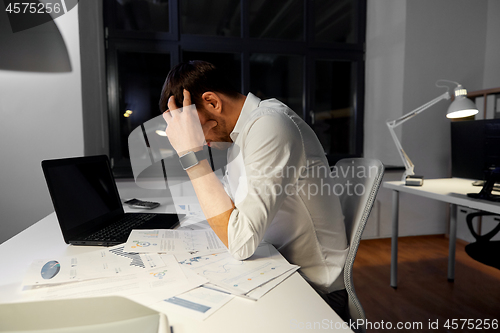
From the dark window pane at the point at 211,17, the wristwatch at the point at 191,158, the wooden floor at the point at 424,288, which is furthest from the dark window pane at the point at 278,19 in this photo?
the wristwatch at the point at 191,158

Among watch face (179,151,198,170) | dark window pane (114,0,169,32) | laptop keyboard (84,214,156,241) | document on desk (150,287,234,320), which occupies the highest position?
dark window pane (114,0,169,32)

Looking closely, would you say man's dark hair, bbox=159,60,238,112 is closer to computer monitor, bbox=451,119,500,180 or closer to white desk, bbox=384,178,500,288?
white desk, bbox=384,178,500,288

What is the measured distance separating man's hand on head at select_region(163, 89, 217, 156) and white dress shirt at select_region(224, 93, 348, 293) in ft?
0.43

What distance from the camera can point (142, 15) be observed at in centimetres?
279

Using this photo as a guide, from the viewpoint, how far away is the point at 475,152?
240 centimetres

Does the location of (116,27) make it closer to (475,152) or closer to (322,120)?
(322,120)

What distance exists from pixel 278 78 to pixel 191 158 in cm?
248

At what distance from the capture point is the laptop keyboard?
0.91 meters

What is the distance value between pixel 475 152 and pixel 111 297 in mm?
2739

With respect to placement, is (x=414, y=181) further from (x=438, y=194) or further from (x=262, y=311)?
(x=262, y=311)

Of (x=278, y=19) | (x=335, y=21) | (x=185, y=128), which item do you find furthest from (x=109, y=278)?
(x=335, y=21)

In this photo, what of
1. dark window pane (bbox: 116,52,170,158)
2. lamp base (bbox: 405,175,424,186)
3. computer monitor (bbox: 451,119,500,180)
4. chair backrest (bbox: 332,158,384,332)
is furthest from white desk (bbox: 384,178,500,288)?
dark window pane (bbox: 116,52,170,158)

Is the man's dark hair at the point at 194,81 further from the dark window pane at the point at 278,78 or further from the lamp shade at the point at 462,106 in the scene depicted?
the dark window pane at the point at 278,78

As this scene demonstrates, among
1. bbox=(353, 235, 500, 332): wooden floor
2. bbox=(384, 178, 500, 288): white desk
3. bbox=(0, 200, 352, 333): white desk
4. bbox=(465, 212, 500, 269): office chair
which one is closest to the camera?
bbox=(0, 200, 352, 333): white desk
